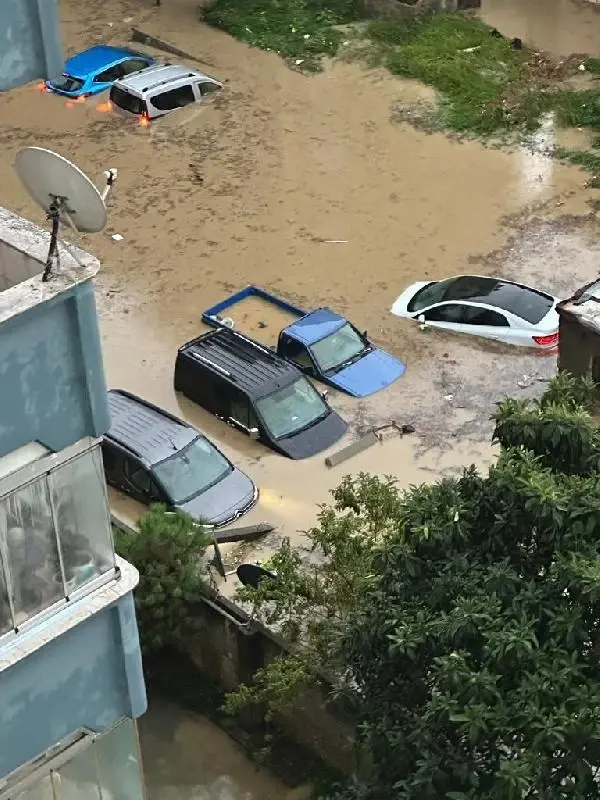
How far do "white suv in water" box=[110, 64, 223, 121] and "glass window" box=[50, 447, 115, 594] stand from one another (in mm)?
18548

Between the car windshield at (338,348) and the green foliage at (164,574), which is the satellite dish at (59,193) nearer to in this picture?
the green foliage at (164,574)

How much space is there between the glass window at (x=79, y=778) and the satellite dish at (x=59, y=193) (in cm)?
299

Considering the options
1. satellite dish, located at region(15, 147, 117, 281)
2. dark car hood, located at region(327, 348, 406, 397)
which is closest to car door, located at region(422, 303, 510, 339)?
dark car hood, located at region(327, 348, 406, 397)

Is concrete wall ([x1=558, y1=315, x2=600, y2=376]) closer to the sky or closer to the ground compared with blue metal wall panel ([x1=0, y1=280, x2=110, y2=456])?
closer to the ground

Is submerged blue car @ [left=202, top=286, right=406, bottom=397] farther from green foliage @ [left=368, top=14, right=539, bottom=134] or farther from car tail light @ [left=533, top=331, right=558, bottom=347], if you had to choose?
green foliage @ [left=368, top=14, right=539, bottom=134]

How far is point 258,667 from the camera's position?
47.5 ft

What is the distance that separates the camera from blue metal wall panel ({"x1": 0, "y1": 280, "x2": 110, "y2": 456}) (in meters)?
7.06

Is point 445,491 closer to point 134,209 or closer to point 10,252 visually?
point 10,252

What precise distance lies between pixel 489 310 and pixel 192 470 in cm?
529

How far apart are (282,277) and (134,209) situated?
3295 millimetres

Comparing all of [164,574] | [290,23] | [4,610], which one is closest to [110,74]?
[290,23]

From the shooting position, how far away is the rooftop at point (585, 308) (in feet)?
54.2

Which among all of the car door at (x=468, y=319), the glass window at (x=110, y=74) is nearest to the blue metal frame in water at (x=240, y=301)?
the car door at (x=468, y=319)

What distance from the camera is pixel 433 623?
1037 centimetres
